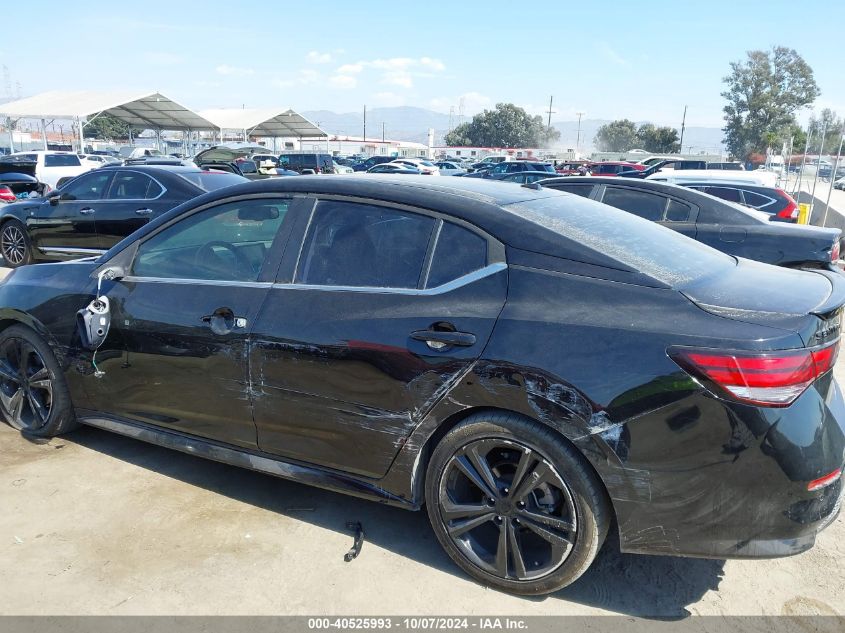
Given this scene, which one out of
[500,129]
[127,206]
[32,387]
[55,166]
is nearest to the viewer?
[32,387]

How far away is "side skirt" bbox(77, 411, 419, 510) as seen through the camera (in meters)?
2.97

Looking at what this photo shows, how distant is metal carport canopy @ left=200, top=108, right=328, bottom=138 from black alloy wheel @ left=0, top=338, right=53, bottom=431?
136 feet

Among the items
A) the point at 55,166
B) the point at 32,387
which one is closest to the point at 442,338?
the point at 32,387

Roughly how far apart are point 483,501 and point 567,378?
0.67 meters

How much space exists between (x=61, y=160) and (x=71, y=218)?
15.9 meters

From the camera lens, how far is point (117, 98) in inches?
1458

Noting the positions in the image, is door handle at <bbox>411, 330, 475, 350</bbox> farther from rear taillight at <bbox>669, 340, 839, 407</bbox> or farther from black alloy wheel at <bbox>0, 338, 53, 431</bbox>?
black alloy wheel at <bbox>0, 338, 53, 431</bbox>

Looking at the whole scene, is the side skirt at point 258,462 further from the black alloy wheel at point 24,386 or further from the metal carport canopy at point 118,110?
the metal carport canopy at point 118,110

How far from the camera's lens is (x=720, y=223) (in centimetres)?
725

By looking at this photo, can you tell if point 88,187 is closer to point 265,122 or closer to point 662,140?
point 265,122

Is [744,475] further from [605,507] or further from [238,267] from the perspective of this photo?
[238,267]

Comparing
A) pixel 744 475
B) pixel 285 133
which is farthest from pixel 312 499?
pixel 285 133

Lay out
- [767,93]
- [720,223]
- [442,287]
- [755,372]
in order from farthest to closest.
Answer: [767,93] < [720,223] < [442,287] < [755,372]

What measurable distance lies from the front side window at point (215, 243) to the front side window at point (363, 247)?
302mm
